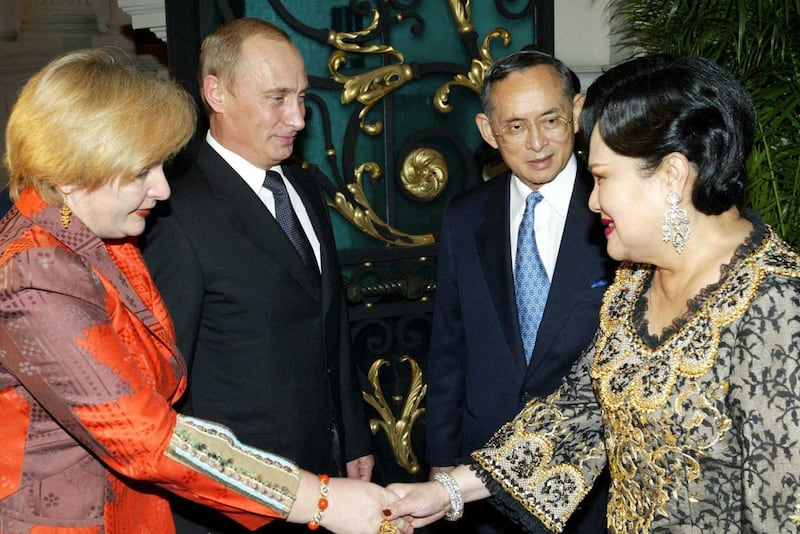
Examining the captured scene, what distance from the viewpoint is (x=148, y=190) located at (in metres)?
2.06

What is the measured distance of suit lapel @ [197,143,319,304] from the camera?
264 cm

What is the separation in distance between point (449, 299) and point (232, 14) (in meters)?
1.17

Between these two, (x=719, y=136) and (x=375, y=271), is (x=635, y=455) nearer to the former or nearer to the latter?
(x=719, y=136)

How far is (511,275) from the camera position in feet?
9.06

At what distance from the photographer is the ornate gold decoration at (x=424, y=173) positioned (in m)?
3.58

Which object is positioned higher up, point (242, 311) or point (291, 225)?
point (291, 225)

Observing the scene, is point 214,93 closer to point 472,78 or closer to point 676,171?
point 472,78

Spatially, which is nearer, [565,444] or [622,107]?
[622,107]

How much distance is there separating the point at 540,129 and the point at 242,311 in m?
0.98

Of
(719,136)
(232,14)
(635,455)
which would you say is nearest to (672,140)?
(719,136)

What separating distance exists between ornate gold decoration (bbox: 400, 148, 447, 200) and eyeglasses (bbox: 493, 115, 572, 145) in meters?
0.81

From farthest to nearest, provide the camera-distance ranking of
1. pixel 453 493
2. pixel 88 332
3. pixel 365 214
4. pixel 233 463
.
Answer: pixel 365 214 < pixel 453 493 < pixel 233 463 < pixel 88 332

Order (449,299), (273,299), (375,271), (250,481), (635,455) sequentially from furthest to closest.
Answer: (375,271) → (449,299) → (273,299) → (250,481) → (635,455)

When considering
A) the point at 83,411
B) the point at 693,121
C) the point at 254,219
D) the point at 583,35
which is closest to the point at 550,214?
the point at 254,219
